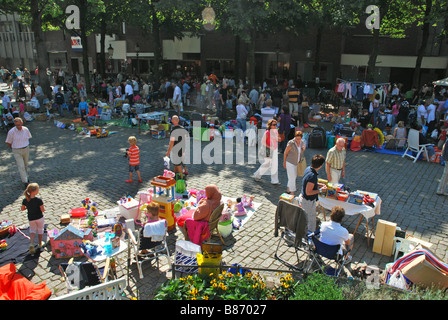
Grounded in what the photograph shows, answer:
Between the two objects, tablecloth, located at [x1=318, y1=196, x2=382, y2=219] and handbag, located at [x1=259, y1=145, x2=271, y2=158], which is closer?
tablecloth, located at [x1=318, y1=196, x2=382, y2=219]

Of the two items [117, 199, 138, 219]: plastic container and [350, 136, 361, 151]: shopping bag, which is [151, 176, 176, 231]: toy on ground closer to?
[117, 199, 138, 219]: plastic container

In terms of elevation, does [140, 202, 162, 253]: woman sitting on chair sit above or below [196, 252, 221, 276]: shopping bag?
above

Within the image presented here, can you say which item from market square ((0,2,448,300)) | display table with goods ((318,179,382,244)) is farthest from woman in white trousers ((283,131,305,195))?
display table with goods ((318,179,382,244))

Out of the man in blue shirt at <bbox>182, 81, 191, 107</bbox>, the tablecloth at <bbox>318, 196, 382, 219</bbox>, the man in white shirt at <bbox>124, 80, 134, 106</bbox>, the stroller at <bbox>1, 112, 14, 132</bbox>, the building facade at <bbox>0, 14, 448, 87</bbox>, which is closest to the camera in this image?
the tablecloth at <bbox>318, 196, 382, 219</bbox>

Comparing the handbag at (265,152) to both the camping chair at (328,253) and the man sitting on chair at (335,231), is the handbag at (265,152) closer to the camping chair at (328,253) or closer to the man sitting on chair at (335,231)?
the camping chair at (328,253)

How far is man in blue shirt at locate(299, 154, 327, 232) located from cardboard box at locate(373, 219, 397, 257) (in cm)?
122

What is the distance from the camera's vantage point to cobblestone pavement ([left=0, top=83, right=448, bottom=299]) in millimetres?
6344

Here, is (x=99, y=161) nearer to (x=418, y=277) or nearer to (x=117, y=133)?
(x=117, y=133)

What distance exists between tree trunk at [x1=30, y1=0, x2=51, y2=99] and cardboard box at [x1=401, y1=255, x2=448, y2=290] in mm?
21656

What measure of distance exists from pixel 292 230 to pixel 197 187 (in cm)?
405

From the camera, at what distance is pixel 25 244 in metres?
6.77

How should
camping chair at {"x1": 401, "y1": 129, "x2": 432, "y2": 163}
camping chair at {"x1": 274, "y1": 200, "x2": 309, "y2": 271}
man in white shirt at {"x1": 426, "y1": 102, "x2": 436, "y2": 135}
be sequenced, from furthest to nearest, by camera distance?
man in white shirt at {"x1": 426, "y1": 102, "x2": 436, "y2": 135} < camping chair at {"x1": 401, "y1": 129, "x2": 432, "y2": 163} < camping chair at {"x1": 274, "y1": 200, "x2": 309, "y2": 271}

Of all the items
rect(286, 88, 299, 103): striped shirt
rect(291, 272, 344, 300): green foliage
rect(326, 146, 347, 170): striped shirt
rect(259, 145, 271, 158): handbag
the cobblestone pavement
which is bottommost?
the cobblestone pavement

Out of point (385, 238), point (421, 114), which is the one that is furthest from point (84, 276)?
point (421, 114)
